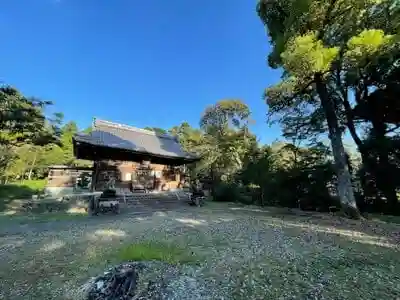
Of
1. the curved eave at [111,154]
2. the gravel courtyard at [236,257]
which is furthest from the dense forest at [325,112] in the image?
the gravel courtyard at [236,257]

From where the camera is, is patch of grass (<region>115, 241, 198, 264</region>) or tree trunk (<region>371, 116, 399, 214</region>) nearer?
patch of grass (<region>115, 241, 198, 264</region>)

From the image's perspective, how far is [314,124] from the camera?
11898 mm

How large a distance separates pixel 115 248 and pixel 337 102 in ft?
37.9

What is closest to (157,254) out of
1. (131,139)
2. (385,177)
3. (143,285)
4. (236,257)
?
(143,285)

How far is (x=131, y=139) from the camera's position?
1510 centimetres

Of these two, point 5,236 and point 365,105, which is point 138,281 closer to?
point 5,236

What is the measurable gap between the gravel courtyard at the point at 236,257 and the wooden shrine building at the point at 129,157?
6.15m

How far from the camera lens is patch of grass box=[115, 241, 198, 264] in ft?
12.5

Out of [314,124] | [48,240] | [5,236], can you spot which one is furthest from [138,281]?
[314,124]

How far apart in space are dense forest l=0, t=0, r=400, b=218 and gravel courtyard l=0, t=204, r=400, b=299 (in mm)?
3750

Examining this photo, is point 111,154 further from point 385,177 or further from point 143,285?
point 385,177

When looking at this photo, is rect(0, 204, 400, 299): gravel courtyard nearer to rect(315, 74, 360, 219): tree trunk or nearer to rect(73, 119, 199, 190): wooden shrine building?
rect(315, 74, 360, 219): tree trunk

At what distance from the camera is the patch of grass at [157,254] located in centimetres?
380

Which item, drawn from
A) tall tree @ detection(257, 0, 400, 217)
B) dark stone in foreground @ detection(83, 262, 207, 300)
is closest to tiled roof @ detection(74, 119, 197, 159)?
tall tree @ detection(257, 0, 400, 217)
